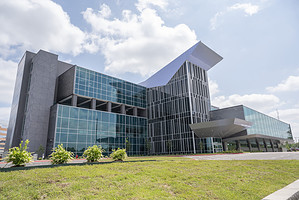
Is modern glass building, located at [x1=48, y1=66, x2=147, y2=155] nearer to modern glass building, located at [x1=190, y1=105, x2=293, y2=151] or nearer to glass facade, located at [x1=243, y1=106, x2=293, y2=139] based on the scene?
modern glass building, located at [x1=190, y1=105, x2=293, y2=151]

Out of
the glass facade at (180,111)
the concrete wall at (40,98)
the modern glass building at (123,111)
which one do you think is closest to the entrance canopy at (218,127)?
the modern glass building at (123,111)

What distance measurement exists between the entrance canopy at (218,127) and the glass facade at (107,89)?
19.0 metres

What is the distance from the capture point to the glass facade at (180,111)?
48.0m

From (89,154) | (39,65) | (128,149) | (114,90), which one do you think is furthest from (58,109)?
(89,154)

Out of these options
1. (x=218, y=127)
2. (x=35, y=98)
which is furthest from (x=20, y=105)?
(x=218, y=127)

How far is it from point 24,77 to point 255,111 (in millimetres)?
62995

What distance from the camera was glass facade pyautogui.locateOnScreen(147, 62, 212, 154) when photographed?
47975mm

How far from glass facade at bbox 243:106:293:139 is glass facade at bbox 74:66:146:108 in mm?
29479

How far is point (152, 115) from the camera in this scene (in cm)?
5725

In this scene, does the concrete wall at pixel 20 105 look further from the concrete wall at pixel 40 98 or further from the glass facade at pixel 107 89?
the glass facade at pixel 107 89

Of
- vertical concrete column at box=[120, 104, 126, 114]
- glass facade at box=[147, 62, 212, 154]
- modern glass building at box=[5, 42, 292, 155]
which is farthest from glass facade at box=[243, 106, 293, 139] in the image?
vertical concrete column at box=[120, 104, 126, 114]

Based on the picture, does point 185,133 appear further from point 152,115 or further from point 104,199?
point 104,199

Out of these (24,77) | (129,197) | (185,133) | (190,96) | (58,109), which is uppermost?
(24,77)

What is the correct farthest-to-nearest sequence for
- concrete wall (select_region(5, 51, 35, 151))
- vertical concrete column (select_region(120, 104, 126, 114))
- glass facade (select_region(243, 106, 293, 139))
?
glass facade (select_region(243, 106, 293, 139)) < vertical concrete column (select_region(120, 104, 126, 114)) < concrete wall (select_region(5, 51, 35, 151))
